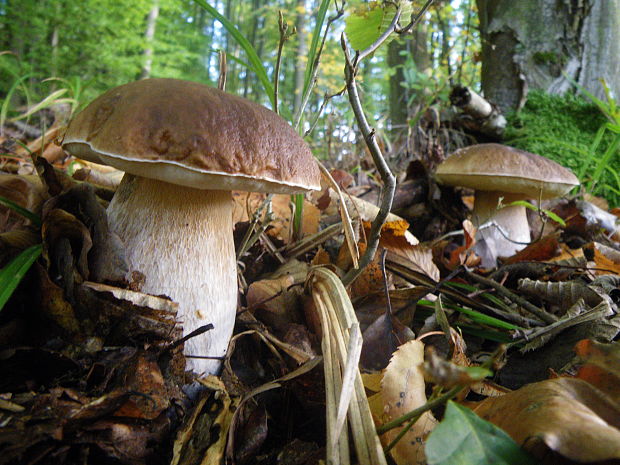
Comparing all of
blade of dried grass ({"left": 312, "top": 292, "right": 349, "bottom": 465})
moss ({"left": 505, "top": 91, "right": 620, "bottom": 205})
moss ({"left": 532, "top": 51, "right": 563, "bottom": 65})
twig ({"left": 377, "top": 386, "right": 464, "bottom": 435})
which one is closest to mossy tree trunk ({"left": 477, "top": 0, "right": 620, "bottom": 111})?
moss ({"left": 532, "top": 51, "right": 563, "bottom": 65})

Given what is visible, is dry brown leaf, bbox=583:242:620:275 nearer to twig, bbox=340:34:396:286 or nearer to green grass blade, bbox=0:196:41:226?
twig, bbox=340:34:396:286

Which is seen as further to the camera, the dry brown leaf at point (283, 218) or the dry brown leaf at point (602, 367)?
the dry brown leaf at point (283, 218)

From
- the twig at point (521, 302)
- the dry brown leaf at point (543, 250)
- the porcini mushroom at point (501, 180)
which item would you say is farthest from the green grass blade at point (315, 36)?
the dry brown leaf at point (543, 250)

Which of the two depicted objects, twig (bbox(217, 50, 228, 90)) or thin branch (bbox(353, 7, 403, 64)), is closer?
thin branch (bbox(353, 7, 403, 64))

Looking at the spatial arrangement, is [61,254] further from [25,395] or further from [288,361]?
[288,361]

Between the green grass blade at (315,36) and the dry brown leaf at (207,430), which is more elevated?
the green grass blade at (315,36)

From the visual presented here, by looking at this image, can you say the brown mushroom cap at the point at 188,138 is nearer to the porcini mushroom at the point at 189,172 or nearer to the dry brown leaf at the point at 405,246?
the porcini mushroom at the point at 189,172

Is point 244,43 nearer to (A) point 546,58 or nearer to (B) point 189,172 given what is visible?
(B) point 189,172
